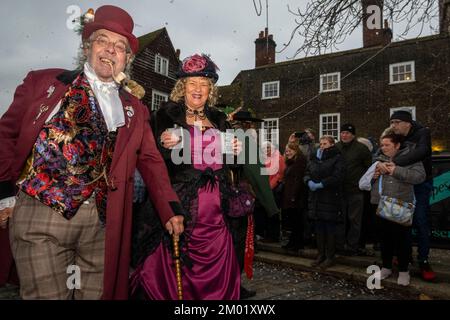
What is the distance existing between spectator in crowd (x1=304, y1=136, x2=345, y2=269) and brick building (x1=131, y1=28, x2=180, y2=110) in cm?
1638

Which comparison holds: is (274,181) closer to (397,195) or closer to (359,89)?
(397,195)

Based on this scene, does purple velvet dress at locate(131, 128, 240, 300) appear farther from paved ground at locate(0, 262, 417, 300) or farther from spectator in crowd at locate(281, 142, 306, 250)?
spectator in crowd at locate(281, 142, 306, 250)

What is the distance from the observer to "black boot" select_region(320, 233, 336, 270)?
18.8 ft

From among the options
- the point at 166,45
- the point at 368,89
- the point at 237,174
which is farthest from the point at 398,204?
the point at 166,45

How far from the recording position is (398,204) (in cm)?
462

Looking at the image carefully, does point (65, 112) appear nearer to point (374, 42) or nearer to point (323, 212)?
point (323, 212)

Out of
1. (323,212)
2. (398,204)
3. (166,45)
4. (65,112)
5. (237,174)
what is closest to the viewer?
(65,112)

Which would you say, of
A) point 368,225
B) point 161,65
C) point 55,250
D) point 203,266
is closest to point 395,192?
point 368,225

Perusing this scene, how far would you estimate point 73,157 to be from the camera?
2.18 meters

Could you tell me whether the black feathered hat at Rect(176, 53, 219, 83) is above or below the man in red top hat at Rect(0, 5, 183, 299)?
above

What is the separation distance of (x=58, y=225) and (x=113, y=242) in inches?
13.9

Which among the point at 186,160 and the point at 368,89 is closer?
the point at 186,160

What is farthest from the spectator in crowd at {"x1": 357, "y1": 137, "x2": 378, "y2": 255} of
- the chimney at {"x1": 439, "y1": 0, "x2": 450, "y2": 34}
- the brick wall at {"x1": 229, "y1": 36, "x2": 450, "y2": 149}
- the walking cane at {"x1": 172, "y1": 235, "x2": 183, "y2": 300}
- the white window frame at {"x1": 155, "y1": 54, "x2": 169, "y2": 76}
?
the white window frame at {"x1": 155, "y1": 54, "x2": 169, "y2": 76}

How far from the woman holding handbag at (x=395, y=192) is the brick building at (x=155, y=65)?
57.2ft
